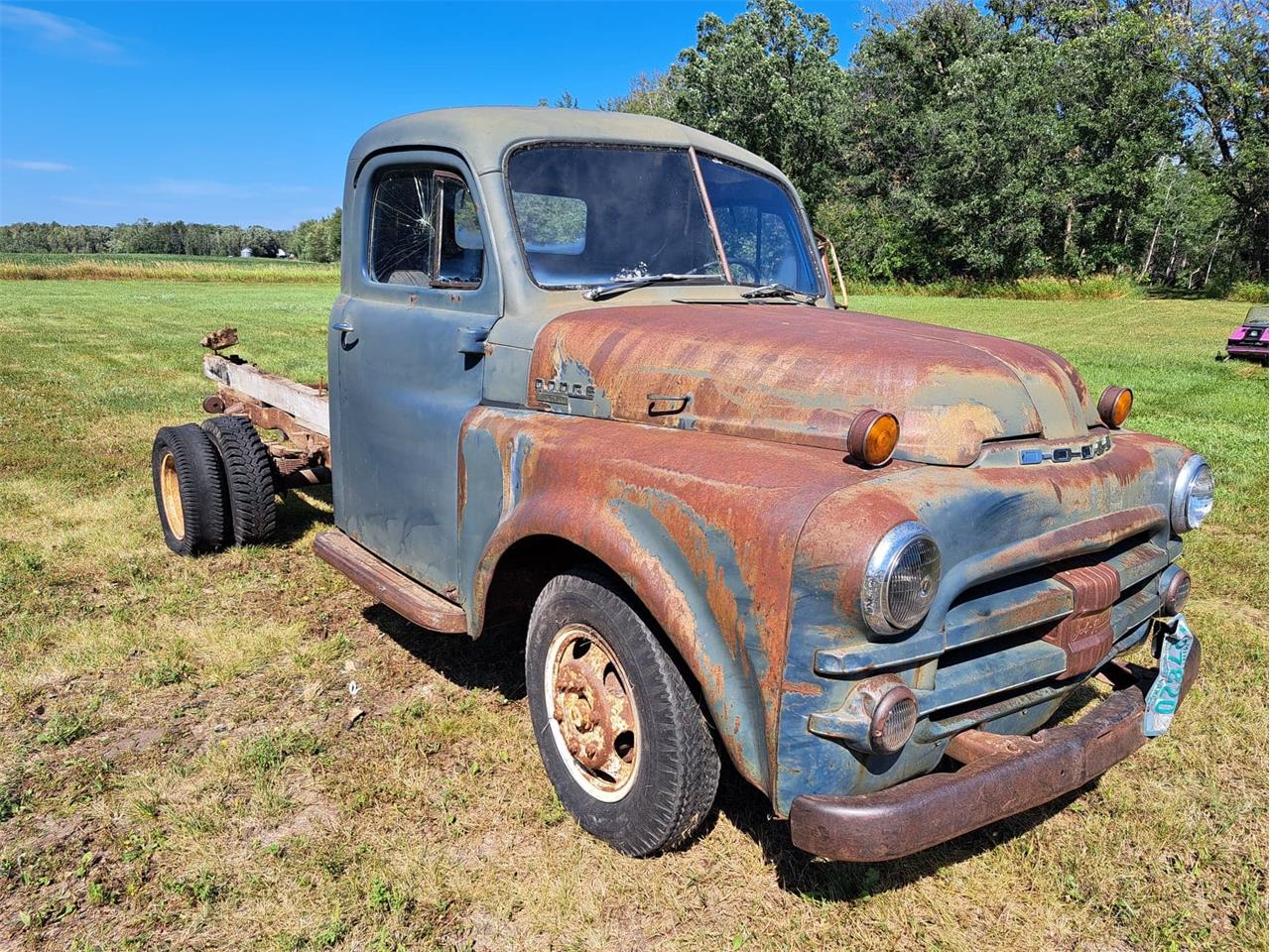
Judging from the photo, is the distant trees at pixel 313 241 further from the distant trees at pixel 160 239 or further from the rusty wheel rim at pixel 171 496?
the rusty wheel rim at pixel 171 496

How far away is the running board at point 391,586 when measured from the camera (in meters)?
3.10

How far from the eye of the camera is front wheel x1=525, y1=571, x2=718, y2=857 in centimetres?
230

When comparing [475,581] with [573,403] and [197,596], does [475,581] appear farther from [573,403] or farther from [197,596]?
[197,596]

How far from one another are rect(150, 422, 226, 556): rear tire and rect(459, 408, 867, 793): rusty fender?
273cm

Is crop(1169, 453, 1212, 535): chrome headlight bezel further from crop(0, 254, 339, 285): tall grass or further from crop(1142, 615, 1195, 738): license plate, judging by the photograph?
crop(0, 254, 339, 285): tall grass

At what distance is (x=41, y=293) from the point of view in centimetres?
2606

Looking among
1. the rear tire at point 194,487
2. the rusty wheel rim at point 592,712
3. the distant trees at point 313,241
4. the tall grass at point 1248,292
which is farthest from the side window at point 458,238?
the distant trees at point 313,241

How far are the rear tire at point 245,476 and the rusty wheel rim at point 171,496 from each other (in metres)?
0.37

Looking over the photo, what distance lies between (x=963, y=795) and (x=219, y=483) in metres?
4.09

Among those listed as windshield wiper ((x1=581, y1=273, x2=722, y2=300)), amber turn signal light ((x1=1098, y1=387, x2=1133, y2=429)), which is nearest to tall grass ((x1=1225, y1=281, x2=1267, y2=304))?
amber turn signal light ((x1=1098, y1=387, x2=1133, y2=429))

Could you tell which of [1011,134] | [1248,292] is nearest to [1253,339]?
[1248,292]

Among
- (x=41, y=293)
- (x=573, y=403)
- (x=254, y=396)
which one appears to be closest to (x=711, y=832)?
(x=573, y=403)

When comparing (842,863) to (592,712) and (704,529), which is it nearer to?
(592,712)

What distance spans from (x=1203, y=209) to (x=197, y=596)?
1780 inches
